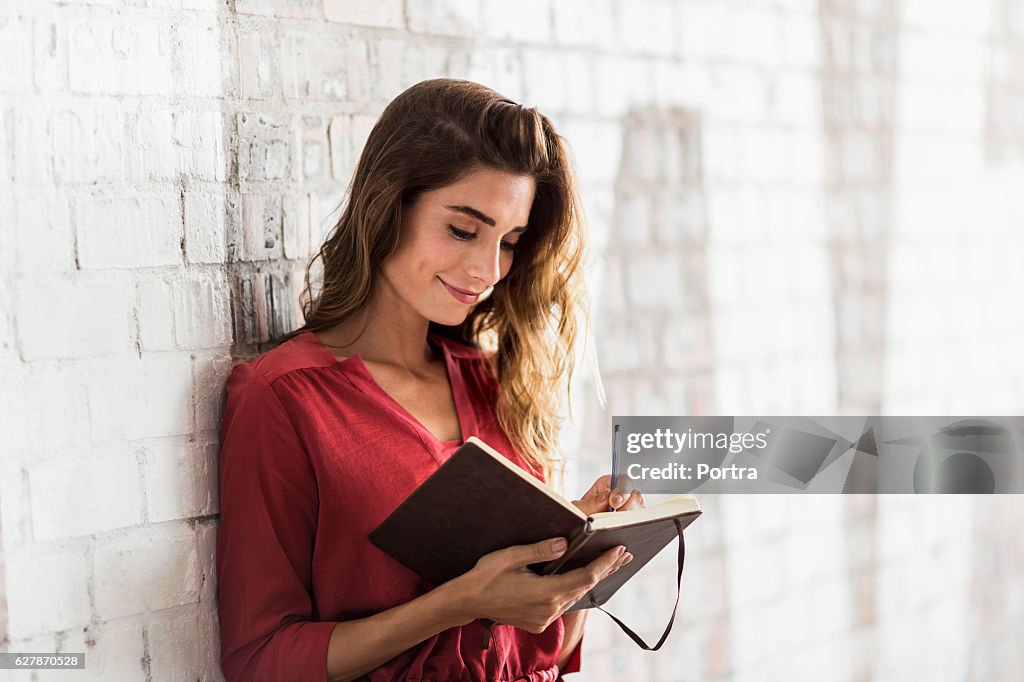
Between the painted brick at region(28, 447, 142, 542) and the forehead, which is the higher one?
the forehead

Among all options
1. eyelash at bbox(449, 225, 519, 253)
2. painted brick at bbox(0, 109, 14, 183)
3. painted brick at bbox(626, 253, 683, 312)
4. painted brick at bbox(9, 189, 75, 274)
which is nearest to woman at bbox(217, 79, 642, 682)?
eyelash at bbox(449, 225, 519, 253)

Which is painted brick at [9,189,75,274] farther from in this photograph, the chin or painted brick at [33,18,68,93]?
the chin

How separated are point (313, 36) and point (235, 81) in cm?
20

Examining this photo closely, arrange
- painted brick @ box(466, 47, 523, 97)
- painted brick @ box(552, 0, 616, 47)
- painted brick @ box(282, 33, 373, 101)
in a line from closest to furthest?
painted brick @ box(282, 33, 373, 101) < painted brick @ box(466, 47, 523, 97) < painted brick @ box(552, 0, 616, 47)

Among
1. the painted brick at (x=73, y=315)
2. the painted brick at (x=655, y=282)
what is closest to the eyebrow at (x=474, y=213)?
the painted brick at (x=73, y=315)

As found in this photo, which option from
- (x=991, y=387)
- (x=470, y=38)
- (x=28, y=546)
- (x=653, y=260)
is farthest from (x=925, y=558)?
(x=28, y=546)

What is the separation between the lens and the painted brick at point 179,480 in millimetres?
1510

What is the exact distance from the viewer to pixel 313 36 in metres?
1.77

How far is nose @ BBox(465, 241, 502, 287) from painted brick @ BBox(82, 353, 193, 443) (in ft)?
1.47

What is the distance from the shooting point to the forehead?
5.33 feet

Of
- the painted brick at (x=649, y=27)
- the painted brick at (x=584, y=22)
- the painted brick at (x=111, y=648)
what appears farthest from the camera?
the painted brick at (x=649, y=27)

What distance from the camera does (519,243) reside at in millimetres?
1843

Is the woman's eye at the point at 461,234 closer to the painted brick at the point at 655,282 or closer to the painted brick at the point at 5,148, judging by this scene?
the painted brick at the point at 5,148

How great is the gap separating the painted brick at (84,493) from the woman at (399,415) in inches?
5.7
